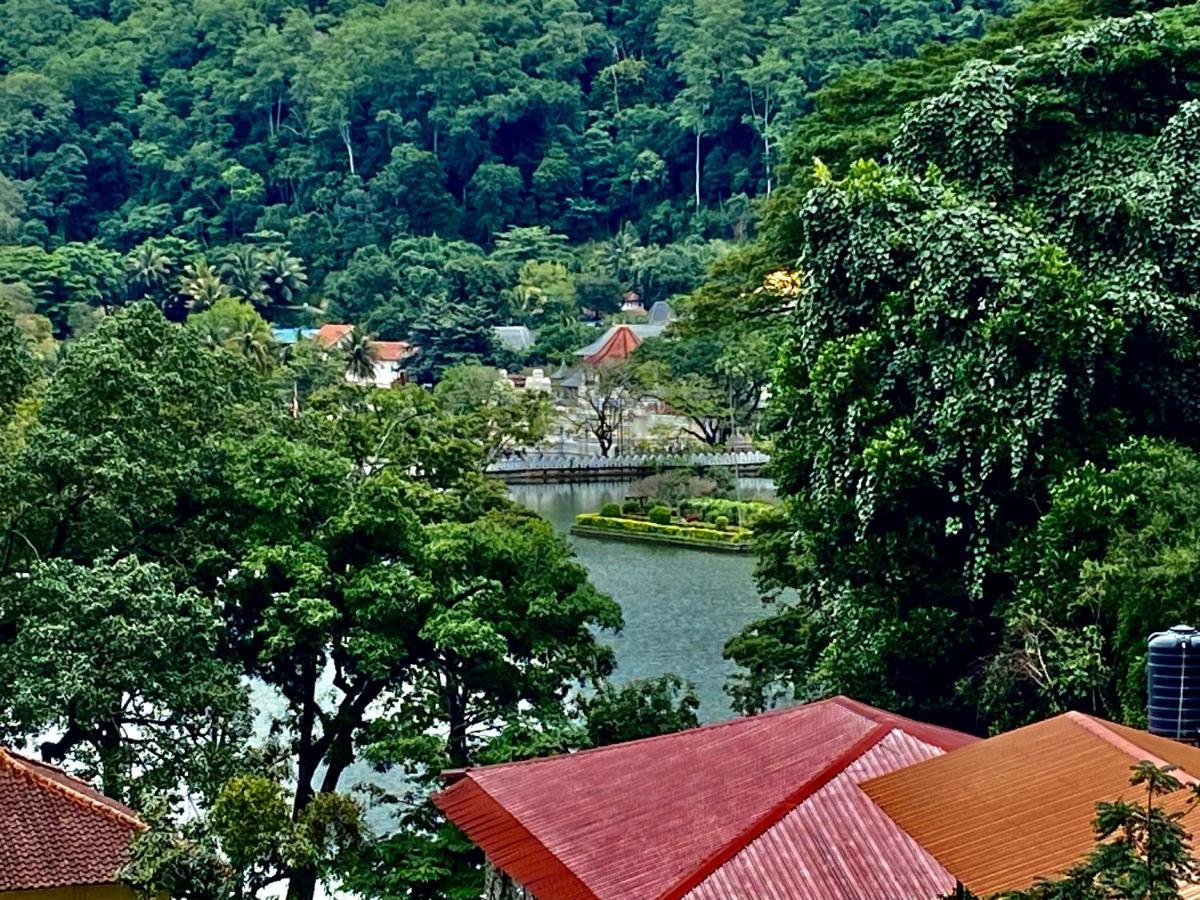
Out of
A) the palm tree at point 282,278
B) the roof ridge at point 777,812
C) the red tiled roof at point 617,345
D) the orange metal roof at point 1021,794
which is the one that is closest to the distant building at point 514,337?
the red tiled roof at point 617,345

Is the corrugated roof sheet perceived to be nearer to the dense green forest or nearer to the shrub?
the dense green forest

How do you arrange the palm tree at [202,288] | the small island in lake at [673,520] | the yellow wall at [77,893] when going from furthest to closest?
the palm tree at [202,288]
the small island in lake at [673,520]
the yellow wall at [77,893]

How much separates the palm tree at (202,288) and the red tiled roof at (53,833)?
211 ft

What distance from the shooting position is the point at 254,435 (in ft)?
59.2

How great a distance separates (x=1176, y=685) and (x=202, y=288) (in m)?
69.1

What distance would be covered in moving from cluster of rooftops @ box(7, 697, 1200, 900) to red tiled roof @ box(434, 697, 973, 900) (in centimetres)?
1

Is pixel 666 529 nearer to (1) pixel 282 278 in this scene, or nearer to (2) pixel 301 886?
(2) pixel 301 886

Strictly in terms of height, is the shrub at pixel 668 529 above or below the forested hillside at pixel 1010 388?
below

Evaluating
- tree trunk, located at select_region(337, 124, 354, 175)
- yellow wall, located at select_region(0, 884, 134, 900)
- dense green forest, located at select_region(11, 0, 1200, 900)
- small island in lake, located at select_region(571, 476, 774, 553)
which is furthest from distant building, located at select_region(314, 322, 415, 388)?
yellow wall, located at select_region(0, 884, 134, 900)

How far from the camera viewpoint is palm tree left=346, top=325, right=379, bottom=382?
A: 6088cm

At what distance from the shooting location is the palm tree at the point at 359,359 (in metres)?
60.9

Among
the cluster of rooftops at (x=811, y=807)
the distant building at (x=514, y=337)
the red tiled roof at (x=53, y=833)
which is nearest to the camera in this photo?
the cluster of rooftops at (x=811, y=807)

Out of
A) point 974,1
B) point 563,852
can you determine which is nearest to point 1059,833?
point 563,852

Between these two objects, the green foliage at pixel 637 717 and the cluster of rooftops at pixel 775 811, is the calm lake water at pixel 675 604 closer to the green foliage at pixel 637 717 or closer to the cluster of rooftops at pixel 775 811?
the green foliage at pixel 637 717
